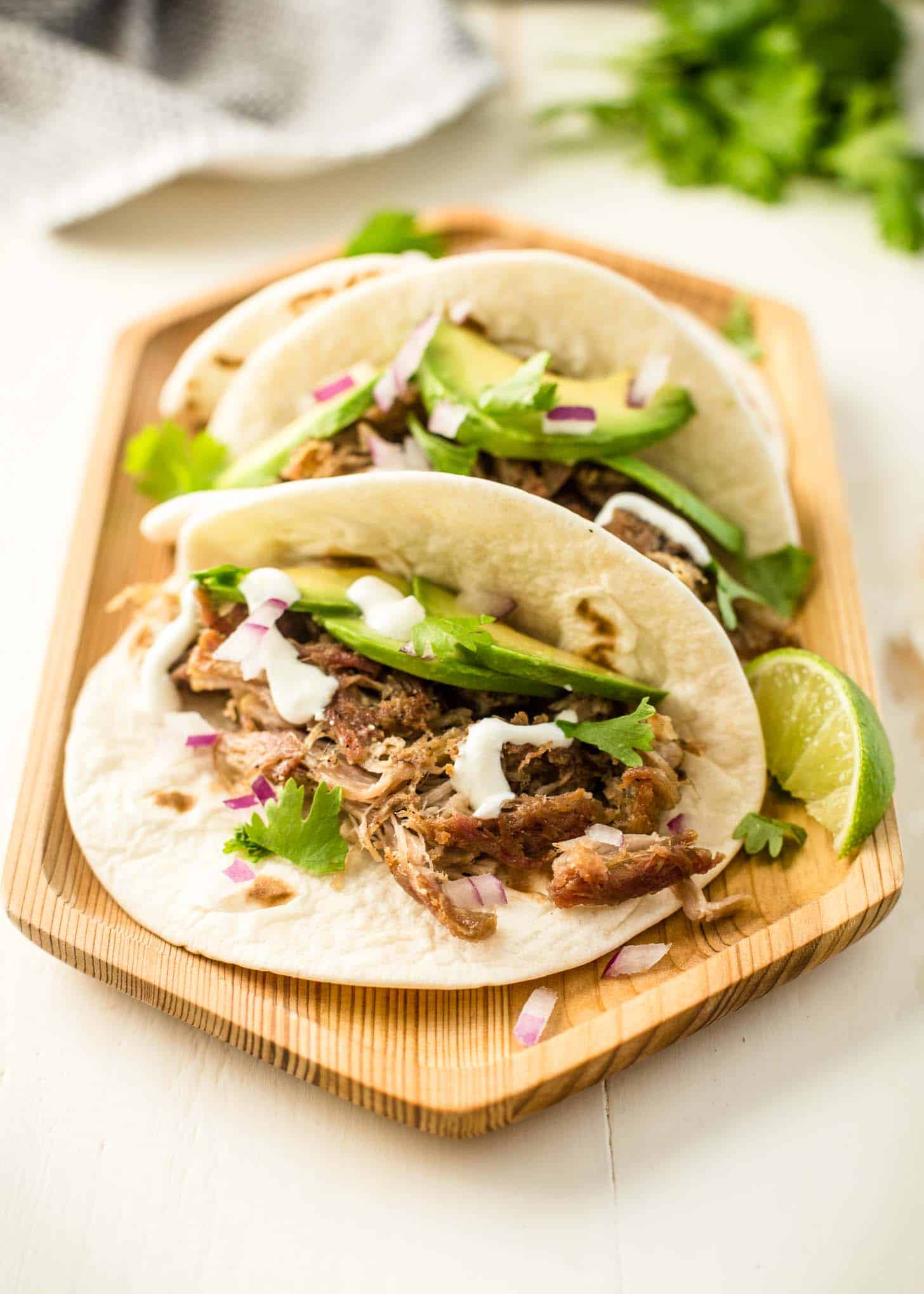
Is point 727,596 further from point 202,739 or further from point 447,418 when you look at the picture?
point 202,739

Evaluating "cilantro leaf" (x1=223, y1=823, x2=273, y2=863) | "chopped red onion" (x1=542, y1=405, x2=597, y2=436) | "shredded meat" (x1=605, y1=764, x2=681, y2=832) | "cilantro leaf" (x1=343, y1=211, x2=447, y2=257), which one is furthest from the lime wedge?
"cilantro leaf" (x1=343, y1=211, x2=447, y2=257)

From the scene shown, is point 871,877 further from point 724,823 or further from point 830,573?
point 830,573

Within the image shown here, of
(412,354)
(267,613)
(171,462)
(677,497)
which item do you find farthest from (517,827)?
(171,462)

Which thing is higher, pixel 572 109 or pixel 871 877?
pixel 572 109

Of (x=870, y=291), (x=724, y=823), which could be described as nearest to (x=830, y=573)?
(x=724, y=823)

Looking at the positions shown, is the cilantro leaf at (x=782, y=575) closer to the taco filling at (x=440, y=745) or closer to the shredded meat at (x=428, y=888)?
the taco filling at (x=440, y=745)

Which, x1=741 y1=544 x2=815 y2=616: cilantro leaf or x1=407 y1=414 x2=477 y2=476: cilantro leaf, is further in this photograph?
x1=741 y1=544 x2=815 y2=616: cilantro leaf

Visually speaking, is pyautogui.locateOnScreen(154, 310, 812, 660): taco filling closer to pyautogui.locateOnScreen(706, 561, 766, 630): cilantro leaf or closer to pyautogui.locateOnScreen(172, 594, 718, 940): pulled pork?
pyautogui.locateOnScreen(706, 561, 766, 630): cilantro leaf
